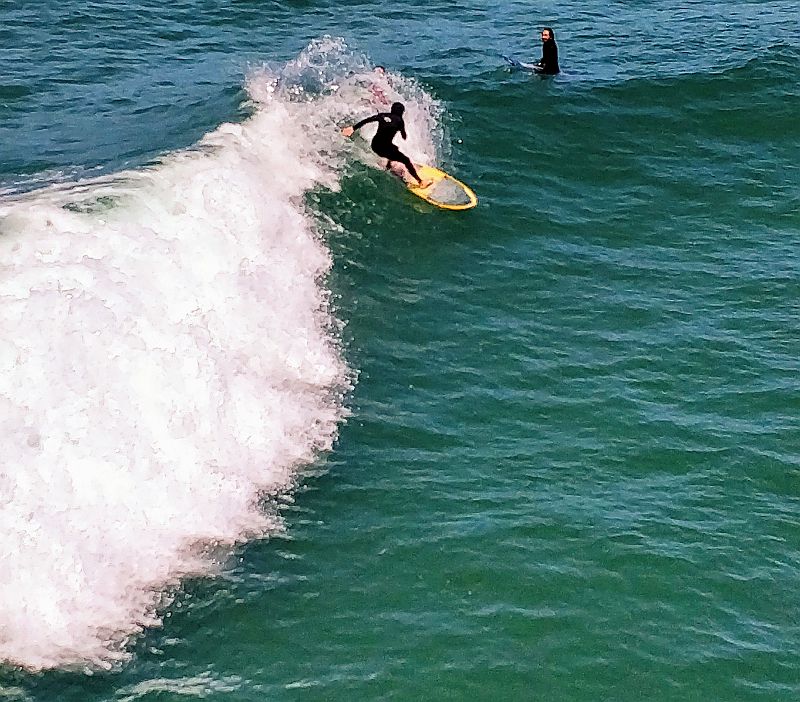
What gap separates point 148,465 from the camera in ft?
51.0

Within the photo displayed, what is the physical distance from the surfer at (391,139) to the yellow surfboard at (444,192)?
0.57 feet

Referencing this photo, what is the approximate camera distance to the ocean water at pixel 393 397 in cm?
1315

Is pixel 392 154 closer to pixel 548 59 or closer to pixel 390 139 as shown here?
pixel 390 139

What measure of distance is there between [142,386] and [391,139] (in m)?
A: 10.5

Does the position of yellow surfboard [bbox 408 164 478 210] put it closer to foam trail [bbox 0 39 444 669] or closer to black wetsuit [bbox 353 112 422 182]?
black wetsuit [bbox 353 112 422 182]

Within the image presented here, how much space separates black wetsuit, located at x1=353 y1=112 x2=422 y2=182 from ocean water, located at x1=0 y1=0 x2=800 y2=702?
794 mm

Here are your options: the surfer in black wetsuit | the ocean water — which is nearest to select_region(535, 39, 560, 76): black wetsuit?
the surfer in black wetsuit

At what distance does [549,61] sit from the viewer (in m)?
31.8

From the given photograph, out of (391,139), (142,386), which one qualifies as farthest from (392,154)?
(142,386)

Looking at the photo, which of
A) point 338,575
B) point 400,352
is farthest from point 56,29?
point 338,575

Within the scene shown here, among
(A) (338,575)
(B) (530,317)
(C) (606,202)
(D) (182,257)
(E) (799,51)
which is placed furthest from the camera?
(E) (799,51)

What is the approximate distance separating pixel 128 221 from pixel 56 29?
63.4 ft

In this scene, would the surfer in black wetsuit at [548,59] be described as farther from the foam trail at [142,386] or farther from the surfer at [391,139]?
the foam trail at [142,386]

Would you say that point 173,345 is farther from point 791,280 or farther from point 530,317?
point 791,280
